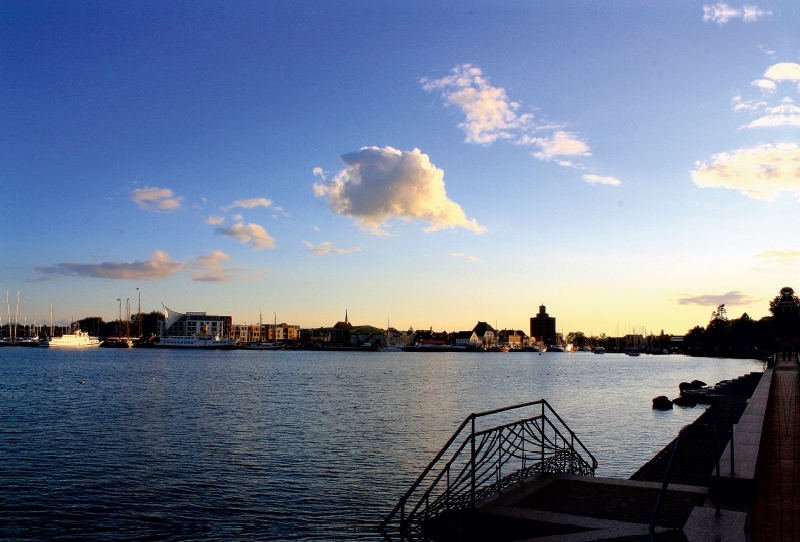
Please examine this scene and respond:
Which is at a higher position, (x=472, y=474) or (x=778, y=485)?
(x=472, y=474)

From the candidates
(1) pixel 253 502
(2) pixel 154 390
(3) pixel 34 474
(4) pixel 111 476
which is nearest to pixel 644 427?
(1) pixel 253 502

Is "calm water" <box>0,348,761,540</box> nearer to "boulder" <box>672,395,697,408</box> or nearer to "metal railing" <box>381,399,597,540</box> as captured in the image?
"metal railing" <box>381,399,597,540</box>

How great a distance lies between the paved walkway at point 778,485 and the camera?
33.6 feet

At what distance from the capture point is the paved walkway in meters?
10.2

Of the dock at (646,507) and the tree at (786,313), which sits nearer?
the dock at (646,507)

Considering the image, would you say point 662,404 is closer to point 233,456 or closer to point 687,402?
point 687,402


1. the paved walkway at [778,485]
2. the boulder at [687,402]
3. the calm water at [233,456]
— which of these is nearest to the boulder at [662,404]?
the calm water at [233,456]

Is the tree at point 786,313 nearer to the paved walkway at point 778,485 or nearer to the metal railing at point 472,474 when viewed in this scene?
the paved walkway at point 778,485

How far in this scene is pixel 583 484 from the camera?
48.7ft

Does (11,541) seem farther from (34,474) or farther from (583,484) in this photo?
(583,484)

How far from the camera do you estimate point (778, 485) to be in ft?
43.7

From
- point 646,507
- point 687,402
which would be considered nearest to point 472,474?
point 646,507

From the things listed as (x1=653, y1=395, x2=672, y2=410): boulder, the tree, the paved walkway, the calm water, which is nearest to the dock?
the paved walkway

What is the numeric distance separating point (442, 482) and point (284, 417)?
19422mm
